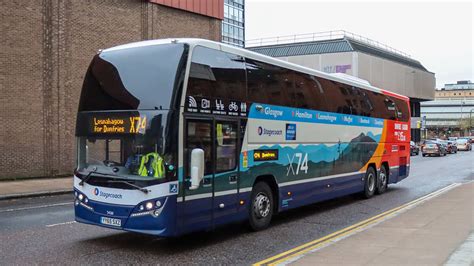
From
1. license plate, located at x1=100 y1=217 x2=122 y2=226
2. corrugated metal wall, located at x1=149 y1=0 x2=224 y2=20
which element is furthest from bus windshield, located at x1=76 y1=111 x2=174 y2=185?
corrugated metal wall, located at x1=149 y1=0 x2=224 y2=20

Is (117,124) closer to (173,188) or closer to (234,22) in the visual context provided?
(173,188)

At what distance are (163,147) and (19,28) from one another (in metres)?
15.0

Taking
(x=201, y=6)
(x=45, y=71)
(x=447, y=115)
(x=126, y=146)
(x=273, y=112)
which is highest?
(x=201, y=6)

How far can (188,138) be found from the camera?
7.28m

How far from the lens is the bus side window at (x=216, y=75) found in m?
7.52

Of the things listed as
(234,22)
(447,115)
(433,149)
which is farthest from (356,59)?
(447,115)

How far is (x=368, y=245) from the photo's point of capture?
7336mm

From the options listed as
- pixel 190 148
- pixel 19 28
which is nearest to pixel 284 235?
pixel 190 148

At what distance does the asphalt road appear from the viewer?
709 cm

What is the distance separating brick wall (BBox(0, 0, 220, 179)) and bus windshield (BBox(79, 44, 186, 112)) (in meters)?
12.4

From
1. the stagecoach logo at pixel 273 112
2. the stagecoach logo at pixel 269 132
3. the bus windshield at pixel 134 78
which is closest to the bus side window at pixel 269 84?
the stagecoach logo at pixel 273 112

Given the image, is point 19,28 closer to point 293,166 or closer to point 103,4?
point 103,4

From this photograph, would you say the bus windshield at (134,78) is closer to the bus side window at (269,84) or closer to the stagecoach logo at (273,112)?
the bus side window at (269,84)

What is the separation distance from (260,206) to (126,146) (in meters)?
3.02
